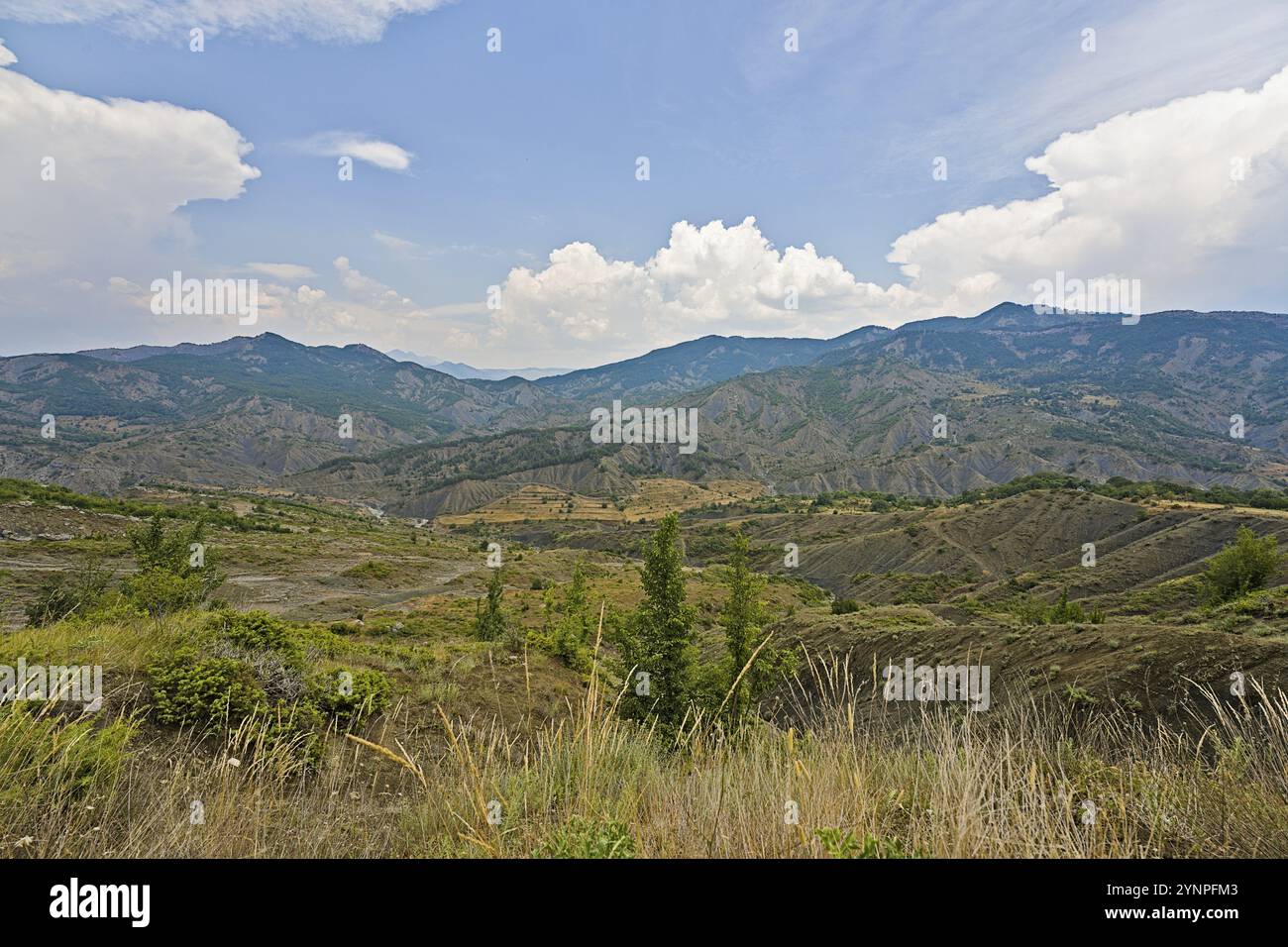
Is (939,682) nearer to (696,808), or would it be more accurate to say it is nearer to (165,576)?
(696,808)

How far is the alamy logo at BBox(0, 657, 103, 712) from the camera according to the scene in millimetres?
4016

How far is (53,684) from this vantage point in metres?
4.48

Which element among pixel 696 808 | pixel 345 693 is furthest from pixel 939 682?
pixel 696 808

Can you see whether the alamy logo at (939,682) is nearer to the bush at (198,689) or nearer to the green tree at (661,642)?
the green tree at (661,642)

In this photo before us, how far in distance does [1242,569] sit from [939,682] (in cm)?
2550

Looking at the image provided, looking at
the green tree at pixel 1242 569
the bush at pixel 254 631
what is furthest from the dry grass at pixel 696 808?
the green tree at pixel 1242 569

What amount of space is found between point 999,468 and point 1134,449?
47793 millimetres

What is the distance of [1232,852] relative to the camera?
7.96 ft
